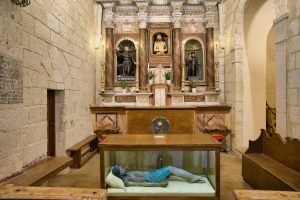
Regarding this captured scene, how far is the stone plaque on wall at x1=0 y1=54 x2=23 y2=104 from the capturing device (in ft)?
9.50

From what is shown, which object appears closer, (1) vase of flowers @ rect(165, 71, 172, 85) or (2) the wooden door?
(2) the wooden door

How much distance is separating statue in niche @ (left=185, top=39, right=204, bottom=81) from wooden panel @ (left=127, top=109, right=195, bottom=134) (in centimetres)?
161

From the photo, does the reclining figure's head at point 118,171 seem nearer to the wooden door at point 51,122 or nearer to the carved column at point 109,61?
the wooden door at point 51,122

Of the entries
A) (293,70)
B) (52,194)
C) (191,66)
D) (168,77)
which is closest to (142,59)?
(168,77)

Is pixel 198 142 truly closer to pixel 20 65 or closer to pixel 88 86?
pixel 20 65

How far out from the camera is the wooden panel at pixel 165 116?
7.02 m

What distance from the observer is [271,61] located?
9039mm

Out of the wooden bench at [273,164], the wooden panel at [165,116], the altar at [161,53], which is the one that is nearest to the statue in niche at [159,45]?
the altar at [161,53]

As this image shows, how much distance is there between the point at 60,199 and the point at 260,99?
5.77 metres

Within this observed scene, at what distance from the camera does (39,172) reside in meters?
3.39

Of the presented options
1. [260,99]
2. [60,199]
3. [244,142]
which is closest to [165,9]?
[260,99]

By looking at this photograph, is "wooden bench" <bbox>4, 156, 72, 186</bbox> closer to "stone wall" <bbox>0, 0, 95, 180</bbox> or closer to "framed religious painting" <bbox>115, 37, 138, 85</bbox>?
"stone wall" <bbox>0, 0, 95, 180</bbox>

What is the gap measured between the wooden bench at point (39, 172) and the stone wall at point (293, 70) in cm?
342

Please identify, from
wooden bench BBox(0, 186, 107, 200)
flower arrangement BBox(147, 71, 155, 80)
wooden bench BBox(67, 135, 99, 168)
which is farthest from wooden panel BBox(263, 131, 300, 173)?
flower arrangement BBox(147, 71, 155, 80)
